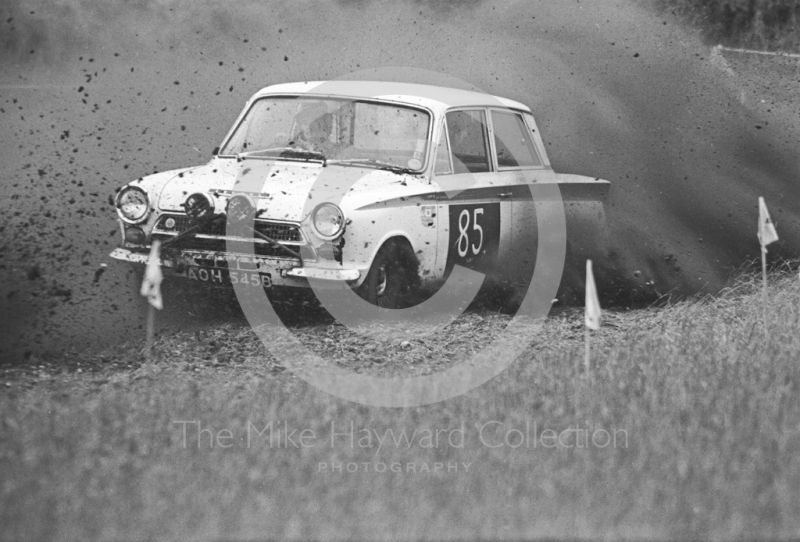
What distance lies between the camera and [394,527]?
10.8ft

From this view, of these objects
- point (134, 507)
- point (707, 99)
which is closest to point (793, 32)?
point (707, 99)

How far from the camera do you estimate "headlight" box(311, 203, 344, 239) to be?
5755 millimetres

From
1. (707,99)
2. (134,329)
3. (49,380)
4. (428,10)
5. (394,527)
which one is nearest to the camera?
(394,527)

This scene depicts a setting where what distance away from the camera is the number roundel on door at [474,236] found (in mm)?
6668

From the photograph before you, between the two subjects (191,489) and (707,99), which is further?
(707,99)

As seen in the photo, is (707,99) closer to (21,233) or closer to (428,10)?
(428,10)

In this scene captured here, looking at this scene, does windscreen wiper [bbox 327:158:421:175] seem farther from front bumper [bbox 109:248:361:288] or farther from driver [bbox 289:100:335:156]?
front bumper [bbox 109:248:361:288]

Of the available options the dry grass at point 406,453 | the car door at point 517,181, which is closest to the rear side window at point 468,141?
the car door at point 517,181

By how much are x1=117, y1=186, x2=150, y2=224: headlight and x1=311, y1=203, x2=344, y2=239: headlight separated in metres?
1.07

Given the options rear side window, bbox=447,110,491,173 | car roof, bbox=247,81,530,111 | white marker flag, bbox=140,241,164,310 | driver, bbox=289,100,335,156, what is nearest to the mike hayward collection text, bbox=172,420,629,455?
white marker flag, bbox=140,241,164,310

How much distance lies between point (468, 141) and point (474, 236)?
67cm

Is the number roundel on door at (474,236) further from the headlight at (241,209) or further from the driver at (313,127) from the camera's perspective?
the headlight at (241,209)

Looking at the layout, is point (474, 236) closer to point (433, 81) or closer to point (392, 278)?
point (392, 278)

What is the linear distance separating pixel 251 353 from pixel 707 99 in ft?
36.0
